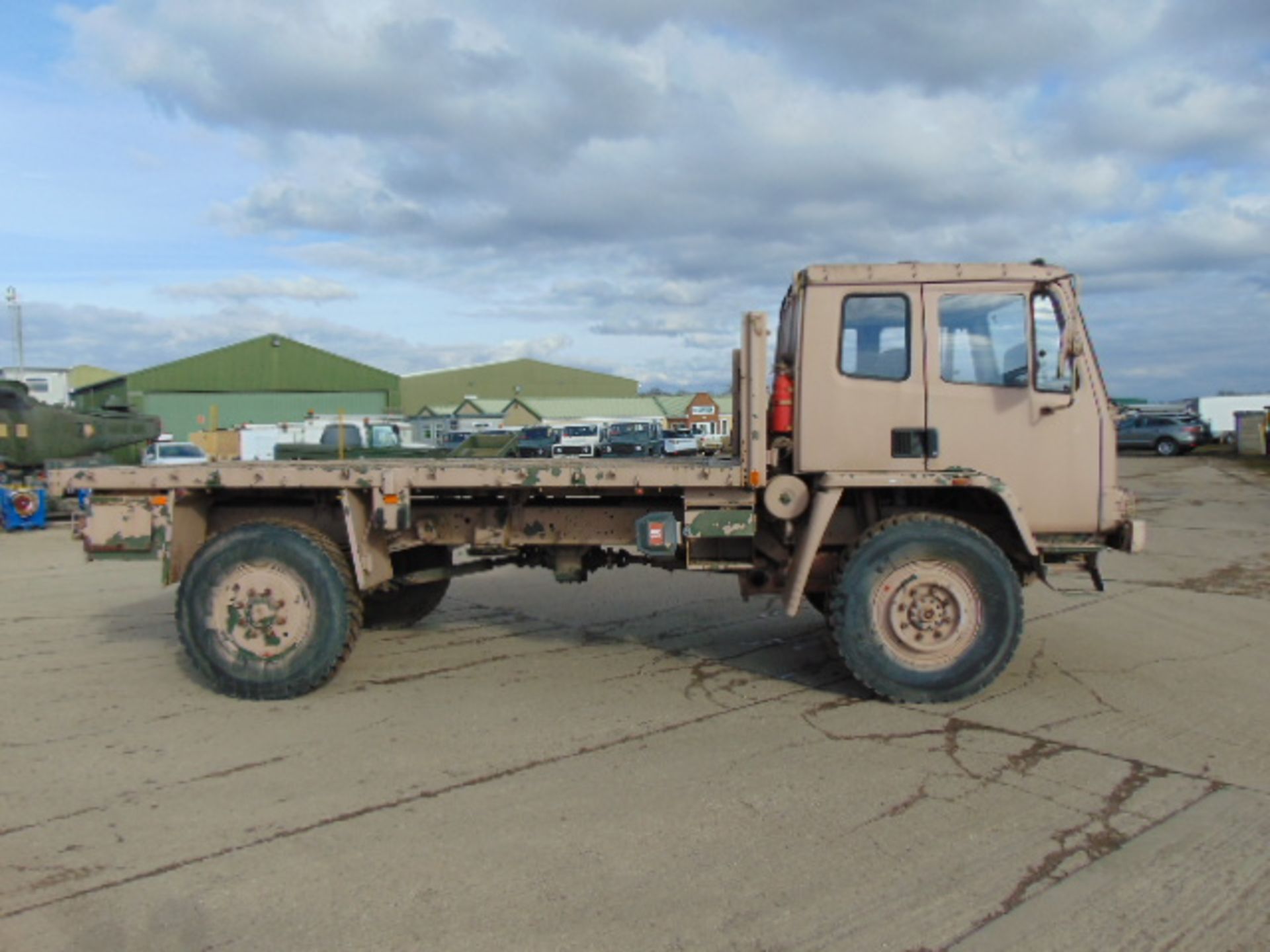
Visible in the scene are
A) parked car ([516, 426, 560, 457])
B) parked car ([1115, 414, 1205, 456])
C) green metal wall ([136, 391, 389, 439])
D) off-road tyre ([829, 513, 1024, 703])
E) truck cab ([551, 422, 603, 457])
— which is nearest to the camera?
off-road tyre ([829, 513, 1024, 703])

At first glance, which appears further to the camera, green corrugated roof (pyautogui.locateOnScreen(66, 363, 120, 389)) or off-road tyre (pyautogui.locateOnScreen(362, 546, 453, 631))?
green corrugated roof (pyautogui.locateOnScreen(66, 363, 120, 389))

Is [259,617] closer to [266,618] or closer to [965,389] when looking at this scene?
[266,618]

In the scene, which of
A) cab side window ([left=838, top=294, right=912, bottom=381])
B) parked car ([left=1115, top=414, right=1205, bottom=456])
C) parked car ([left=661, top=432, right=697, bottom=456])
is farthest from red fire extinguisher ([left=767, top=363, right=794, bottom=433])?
parked car ([left=1115, top=414, right=1205, bottom=456])

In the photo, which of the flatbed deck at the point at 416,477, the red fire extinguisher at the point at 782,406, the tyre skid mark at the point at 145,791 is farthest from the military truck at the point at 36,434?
the red fire extinguisher at the point at 782,406

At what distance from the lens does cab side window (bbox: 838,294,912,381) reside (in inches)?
241

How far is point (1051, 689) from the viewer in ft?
20.7

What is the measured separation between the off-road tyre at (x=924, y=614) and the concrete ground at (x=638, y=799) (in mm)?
235

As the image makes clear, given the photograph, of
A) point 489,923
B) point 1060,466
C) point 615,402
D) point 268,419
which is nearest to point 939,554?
point 1060,466

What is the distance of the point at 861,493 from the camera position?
6352 mm

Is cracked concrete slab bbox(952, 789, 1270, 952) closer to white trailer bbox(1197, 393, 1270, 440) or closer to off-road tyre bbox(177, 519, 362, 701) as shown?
off-road tyre bbox(177, 519, 362, 701)

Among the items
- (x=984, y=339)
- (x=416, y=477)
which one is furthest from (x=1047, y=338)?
(x=416, y=477)

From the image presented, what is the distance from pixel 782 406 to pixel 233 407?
47.5 meters

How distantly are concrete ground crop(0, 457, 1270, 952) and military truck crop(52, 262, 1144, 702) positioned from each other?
48cm

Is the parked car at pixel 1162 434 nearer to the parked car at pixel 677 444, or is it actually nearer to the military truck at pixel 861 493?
the parked car at pixel 677 444
